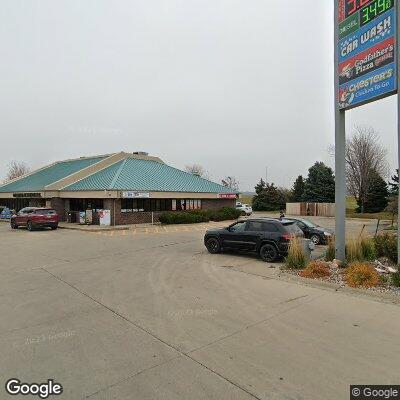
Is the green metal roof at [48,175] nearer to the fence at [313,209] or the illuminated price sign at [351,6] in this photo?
the fence at [313,209]

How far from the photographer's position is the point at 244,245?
492 inches

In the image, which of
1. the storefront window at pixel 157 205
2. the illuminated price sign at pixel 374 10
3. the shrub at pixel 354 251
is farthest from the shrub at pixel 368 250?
the storefront window at pixel 157 205

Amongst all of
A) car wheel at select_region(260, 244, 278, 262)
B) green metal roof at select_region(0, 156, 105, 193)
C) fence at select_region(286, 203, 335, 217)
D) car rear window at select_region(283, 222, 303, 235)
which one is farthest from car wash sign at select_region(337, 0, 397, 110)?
fence at select_region(286, 203, 335, 217)

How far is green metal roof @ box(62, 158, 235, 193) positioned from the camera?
29250mm

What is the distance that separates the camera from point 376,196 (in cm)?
4816

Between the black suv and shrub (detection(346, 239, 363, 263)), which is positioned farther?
the black suv

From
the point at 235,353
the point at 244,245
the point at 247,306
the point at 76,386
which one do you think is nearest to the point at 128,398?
the point at 76,386

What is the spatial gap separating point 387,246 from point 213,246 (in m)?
6.04

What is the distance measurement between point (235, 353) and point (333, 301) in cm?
327

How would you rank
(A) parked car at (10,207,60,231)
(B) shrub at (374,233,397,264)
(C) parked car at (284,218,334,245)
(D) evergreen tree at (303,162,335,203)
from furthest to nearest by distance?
(D) evergreen tree at (303,162,335,203), (A) parked car at (10,207,60,231), (C) parked car at (284,218,334,245), (B) shrub at (374,233,397,264)

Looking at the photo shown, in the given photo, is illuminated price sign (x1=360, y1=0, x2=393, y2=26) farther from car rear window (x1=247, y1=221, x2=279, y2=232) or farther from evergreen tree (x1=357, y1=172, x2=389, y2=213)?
evergreen tree (x1=357, y1=172, x2=389, y2=213)

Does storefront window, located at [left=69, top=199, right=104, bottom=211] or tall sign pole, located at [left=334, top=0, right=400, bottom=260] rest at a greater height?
tall sign pole, located at [left=334, top=0, right=400, bottom=260]

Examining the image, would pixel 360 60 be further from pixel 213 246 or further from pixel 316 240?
pixel 316 240

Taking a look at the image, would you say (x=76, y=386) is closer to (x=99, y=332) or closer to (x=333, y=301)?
(x=99, y=332)
